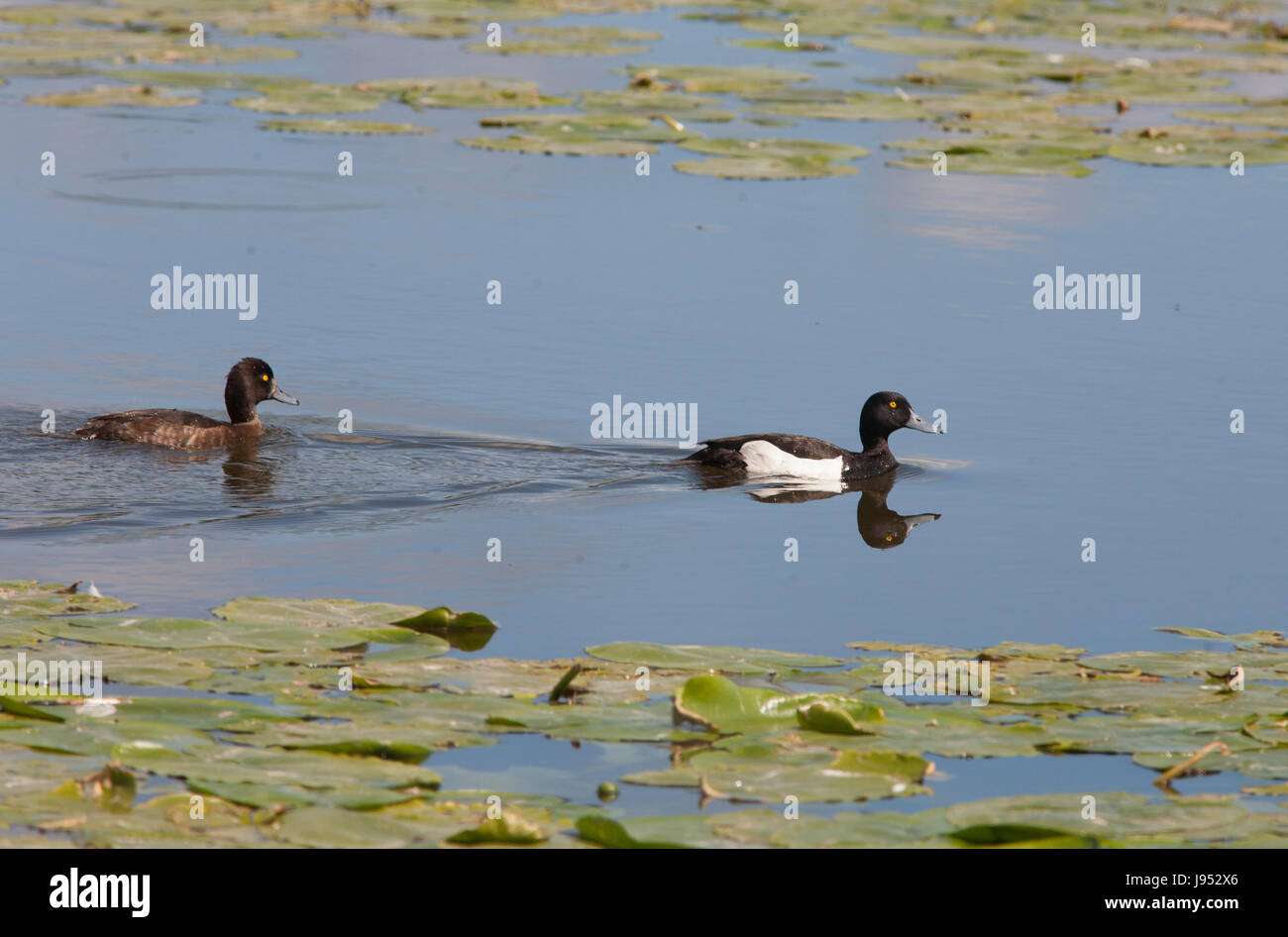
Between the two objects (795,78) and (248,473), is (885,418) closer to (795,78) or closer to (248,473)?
(248,473)

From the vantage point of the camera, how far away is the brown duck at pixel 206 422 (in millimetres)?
11469

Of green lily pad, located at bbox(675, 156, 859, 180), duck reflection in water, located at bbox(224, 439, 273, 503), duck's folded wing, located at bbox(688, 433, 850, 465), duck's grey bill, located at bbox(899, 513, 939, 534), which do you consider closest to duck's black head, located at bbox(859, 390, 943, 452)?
duck's folded wing, located at bbox(688, 433, 850, 465)

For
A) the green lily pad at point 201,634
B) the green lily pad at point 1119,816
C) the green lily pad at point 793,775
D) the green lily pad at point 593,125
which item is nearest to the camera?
the green lily pad at point 1119,816

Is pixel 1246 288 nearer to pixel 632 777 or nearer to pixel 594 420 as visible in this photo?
pixel 594 420

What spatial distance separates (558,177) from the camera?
1941cm

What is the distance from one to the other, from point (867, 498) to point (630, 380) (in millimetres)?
2158

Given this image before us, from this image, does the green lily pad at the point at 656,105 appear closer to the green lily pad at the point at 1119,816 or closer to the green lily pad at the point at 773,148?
the green lily pad at the point at 773,148

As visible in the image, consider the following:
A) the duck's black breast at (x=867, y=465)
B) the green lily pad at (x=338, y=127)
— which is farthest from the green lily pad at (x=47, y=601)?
the green lily pad at (x=338, y=127)

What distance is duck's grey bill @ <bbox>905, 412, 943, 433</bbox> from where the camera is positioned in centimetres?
1211

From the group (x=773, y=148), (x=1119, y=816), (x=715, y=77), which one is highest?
(x=715, y=77)

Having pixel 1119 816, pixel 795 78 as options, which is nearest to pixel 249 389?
pixel 1119 816

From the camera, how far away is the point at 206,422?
11.9 metres

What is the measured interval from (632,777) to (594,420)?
6.58 m

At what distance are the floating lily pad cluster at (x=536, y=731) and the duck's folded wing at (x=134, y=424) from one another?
3.67 meters
